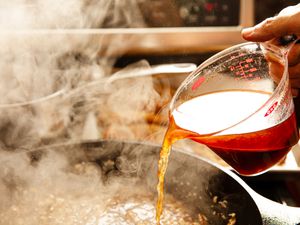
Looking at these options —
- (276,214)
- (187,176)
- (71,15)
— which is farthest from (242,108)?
(71,15)

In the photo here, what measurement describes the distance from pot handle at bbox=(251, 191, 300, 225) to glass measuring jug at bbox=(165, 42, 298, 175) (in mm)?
174

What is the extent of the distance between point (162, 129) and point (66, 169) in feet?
1.59

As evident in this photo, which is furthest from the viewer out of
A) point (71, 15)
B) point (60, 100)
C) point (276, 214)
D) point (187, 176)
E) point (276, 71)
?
point (71, 15)

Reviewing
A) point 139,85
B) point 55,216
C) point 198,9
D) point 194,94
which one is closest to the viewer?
point 194,94

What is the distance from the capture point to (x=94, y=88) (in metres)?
1.87

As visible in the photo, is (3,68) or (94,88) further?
(3,68)

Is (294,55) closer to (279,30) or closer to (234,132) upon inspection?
(279,30)

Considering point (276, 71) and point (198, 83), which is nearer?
point (276, 71)

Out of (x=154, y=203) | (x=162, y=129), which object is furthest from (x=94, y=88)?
(x=154, y=203)

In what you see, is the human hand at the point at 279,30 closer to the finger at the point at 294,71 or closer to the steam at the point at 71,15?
the finger at the point at 294,71

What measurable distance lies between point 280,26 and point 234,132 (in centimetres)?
29

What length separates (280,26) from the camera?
954 mm

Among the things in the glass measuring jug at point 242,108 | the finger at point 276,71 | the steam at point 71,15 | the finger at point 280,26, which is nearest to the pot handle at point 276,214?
the glass measuring jug at point 242,108

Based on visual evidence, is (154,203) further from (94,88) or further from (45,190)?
(94,88)
